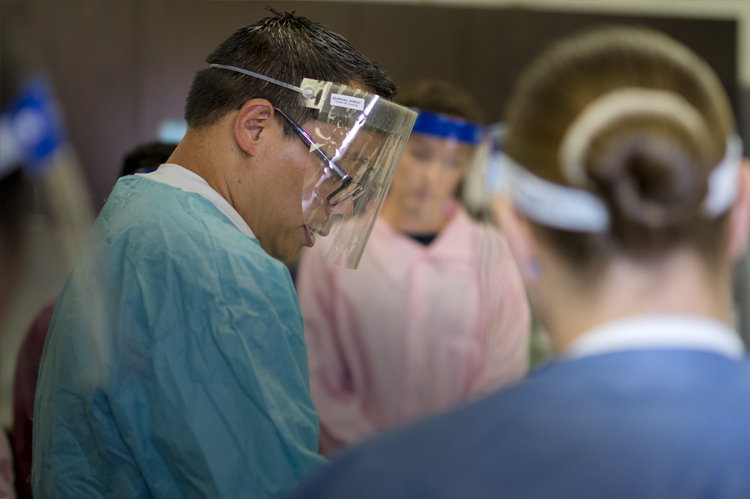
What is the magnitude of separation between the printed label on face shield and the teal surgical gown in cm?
28

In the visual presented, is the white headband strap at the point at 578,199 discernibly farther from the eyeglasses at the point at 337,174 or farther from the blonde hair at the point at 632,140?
the eyeglasses at the point at 337,174

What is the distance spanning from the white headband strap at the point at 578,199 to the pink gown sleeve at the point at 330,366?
120cm

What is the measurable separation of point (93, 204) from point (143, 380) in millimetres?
1437

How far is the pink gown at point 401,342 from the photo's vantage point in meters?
1.72

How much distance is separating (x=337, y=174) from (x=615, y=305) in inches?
25.0

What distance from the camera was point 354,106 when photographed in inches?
41.7

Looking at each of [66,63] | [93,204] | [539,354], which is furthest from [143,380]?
[66,63]

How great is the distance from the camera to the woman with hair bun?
47cm

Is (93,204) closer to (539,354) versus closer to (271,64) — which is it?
(271,64)

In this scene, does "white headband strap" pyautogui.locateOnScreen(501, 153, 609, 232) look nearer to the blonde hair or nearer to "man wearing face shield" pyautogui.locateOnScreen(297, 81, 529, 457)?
the blonde hair

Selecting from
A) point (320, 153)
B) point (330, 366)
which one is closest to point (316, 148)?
point (320, 153)

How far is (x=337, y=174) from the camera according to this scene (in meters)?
1.10

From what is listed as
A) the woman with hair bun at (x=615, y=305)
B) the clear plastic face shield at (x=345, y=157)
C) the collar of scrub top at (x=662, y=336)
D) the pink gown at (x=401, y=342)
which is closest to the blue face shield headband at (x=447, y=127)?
the pink gown at (x=401, y=342)

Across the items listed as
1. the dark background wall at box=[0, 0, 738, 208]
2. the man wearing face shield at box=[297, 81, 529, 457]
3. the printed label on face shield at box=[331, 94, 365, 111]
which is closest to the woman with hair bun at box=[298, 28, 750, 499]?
the printed label on face shield at box=[331, 94, 365, 111]
